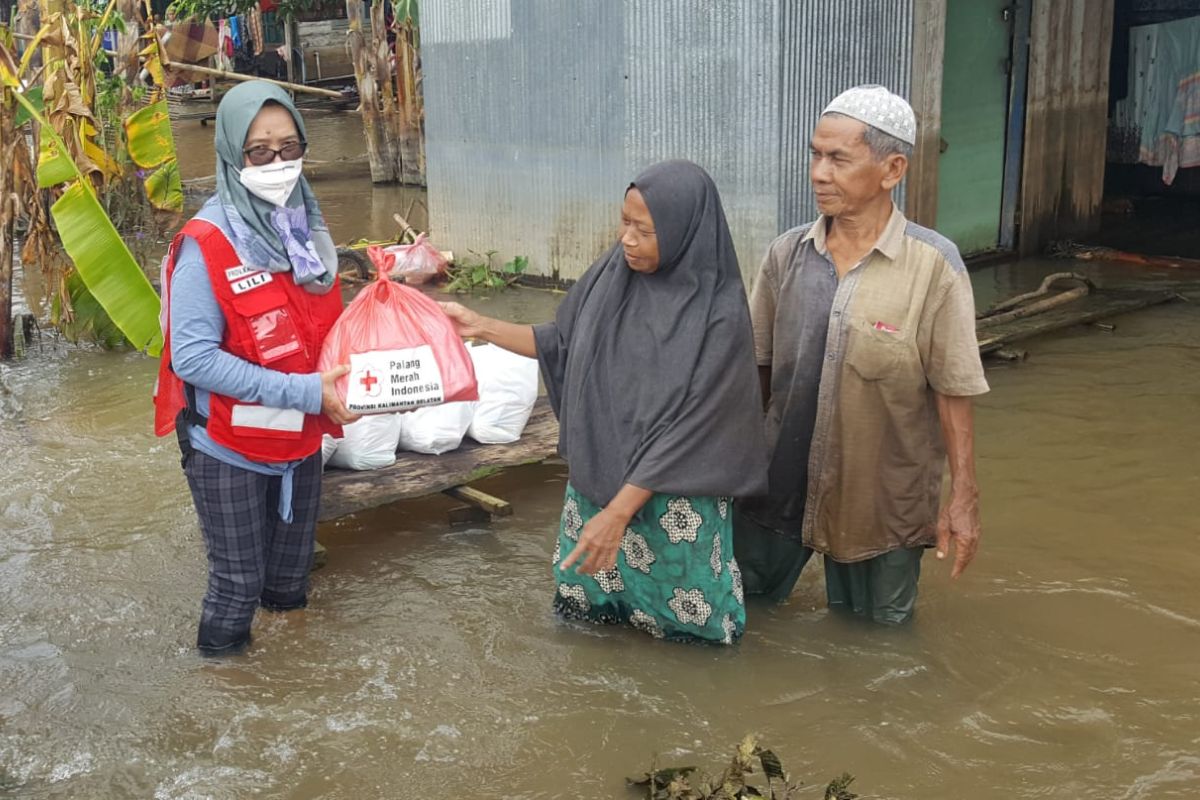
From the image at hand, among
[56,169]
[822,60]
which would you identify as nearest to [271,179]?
[56,169]

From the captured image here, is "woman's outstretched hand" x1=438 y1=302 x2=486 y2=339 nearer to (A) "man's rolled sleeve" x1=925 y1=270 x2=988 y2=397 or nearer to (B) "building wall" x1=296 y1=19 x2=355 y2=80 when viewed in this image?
(A) "man's rolled sleeve" x1=925 y1=270 x2=988 y2=397

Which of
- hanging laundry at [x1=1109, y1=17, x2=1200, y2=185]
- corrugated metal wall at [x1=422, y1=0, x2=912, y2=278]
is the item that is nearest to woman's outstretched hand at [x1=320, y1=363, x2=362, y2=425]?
corrugated metal wall at [x1=422, y1=0, x2=912, y2=278]

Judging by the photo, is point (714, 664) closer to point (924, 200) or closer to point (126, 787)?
point (126, 787)

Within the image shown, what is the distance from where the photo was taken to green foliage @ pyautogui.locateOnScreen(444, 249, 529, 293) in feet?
30.1

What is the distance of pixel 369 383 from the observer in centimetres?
360

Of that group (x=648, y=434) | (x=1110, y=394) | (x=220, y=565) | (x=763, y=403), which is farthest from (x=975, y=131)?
(x=220, y=565)

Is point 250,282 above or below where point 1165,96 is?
below

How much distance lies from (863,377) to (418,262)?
20.0 feet

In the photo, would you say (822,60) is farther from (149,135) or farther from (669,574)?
(669,574)

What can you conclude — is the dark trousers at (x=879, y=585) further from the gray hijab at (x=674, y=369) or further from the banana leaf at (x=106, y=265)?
the banana leaf at (x=106, y=265)

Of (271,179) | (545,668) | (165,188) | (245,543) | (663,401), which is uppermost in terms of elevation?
(271,179)

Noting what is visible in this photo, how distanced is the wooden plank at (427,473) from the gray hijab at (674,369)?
1.33 m

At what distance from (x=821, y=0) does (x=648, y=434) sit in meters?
4.33

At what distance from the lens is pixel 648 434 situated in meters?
3.56
